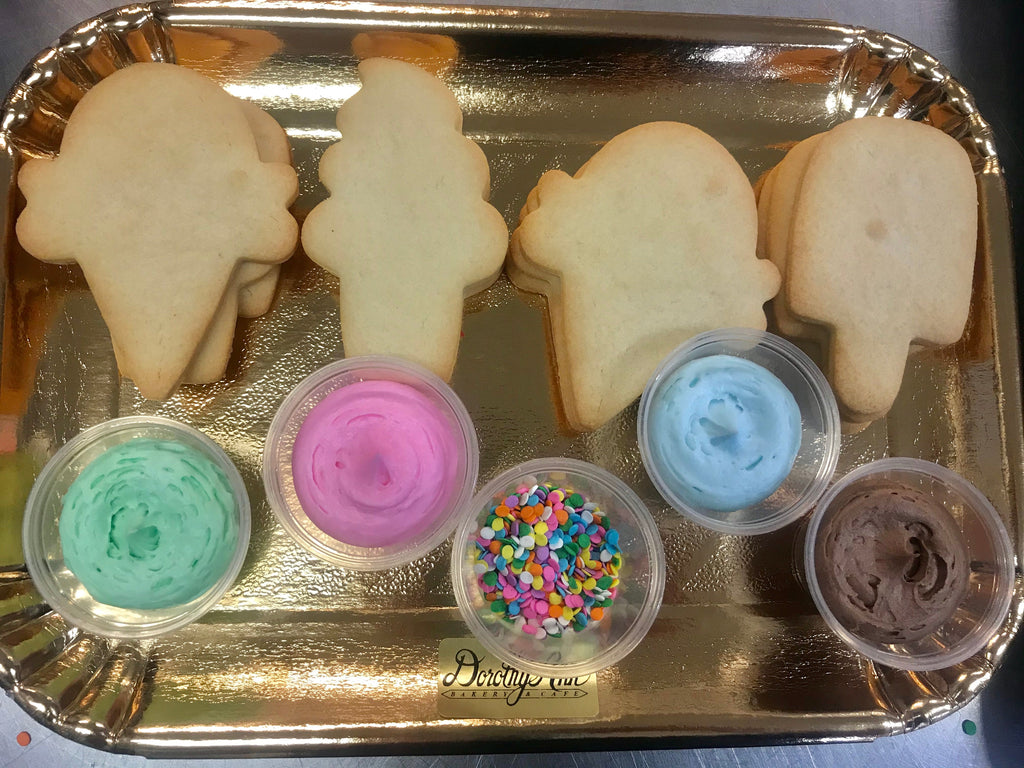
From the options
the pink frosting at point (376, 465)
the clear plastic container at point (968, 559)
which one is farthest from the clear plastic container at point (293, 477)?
the clear plastic container at point (968, 559)

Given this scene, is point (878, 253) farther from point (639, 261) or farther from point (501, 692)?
point (501, 692)

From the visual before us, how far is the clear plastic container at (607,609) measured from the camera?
115 cm

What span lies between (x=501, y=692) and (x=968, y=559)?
2.66 feet

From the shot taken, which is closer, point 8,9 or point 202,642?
point 202,642

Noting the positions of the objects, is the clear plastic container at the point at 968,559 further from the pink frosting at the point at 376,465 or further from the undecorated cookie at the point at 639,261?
the pink frosting at the point at 376,465

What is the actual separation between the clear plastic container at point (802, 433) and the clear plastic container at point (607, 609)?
0.26ft

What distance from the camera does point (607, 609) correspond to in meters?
1.19

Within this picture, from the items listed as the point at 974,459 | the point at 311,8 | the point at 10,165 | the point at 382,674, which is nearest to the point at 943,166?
the point at 974,459

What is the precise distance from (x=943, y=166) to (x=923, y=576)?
68cm

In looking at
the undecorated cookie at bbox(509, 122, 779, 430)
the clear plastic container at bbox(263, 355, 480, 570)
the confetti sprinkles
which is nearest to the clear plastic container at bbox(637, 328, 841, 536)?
the undecorated cookie at bbox(509, 122, 779, 430)

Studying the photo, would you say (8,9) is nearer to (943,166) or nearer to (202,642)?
(202,642)

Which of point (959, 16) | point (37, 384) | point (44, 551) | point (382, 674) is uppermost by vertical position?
point (959, 16)

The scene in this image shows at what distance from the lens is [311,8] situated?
1.23 meters

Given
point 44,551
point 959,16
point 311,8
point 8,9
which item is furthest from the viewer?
point 959,16
